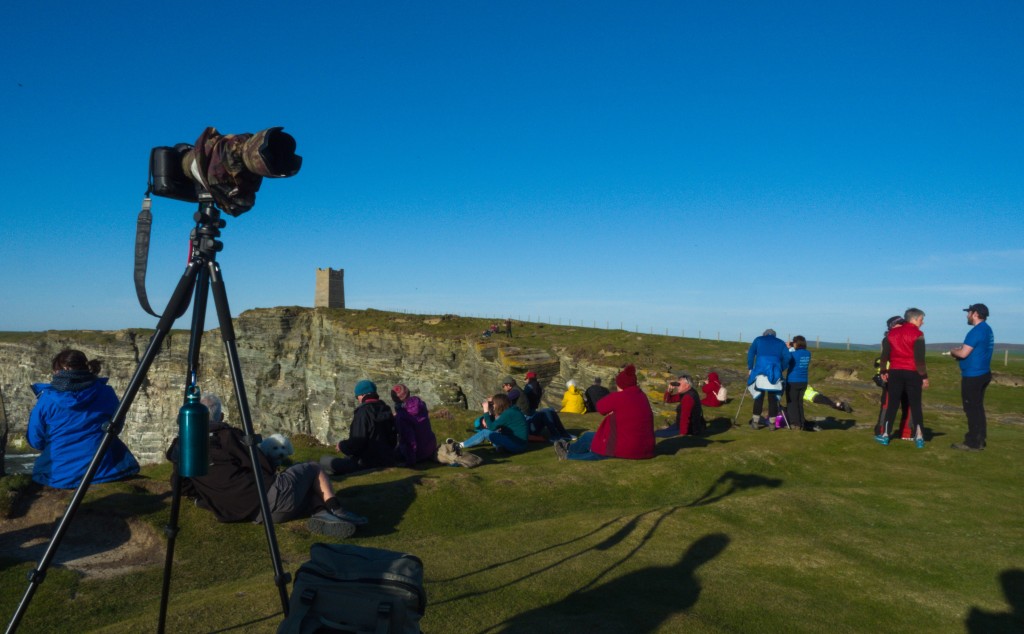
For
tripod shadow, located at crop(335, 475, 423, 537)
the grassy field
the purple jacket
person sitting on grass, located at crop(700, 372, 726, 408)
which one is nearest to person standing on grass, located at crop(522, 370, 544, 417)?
person sitting on grass, located at crop(700, 372, 726, 408)

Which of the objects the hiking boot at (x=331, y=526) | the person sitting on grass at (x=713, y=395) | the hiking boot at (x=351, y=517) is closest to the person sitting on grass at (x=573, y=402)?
the person sitting on grass at (x=713, y=395)

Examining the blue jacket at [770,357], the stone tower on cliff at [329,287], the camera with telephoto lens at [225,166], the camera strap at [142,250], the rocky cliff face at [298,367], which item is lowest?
the rocky cliff face at [298,367]

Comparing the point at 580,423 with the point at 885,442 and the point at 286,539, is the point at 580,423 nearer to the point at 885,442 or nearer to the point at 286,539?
the point at 885,442

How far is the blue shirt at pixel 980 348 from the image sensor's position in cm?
1235

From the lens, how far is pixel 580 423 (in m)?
18.0

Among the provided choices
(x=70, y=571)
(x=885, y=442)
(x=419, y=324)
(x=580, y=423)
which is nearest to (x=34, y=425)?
(x=70, y=571)

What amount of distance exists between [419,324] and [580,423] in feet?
154

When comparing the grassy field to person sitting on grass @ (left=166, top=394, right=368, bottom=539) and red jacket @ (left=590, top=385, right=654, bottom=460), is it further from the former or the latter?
red jacket @ (left=590, top=385, right=654, bottom=460)

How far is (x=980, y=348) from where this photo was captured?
1237 centimetres

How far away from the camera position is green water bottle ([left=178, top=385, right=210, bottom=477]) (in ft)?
12.7

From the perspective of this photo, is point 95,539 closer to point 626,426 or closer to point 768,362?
point 626,426

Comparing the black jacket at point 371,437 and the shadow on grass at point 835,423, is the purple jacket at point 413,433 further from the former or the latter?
the shadow on grass at point 835,423

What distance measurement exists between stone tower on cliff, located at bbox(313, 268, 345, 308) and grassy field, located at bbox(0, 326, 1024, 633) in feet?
272

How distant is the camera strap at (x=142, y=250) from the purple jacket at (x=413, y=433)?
297 inches
